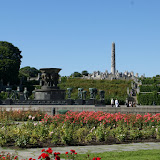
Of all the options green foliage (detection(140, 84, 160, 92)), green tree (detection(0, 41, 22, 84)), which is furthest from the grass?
green tree (detection(0, 41, 22, 84))

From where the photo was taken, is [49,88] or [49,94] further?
[49,88]

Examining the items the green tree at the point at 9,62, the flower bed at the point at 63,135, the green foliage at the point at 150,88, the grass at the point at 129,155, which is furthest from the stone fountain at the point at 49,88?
the green tree at the point at 9,62

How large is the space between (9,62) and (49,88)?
3919cm

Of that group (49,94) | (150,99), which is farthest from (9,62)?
(49,94)

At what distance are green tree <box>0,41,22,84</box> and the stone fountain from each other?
1485 inches

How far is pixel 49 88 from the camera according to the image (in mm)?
32500

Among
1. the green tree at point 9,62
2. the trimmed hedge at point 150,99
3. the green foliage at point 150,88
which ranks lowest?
the trimmed hedge at point 150,99

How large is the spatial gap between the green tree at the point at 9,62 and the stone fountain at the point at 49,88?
37.7 m

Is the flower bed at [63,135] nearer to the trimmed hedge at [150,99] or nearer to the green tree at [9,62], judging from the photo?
the trimmed hedge at [150,99]

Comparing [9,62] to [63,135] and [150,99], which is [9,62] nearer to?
[150,99]

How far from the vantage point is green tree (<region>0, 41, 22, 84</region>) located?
68.8 meters

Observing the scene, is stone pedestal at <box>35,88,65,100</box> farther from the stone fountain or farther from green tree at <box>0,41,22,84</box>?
green tree at <box>0,41,22,84</box>

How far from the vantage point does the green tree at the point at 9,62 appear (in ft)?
226

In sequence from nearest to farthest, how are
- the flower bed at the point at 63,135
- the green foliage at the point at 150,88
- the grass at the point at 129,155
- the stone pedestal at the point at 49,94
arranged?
the grass at the point at 129,155 < the flower bed at the point at 63,135 < the stone pedestal at the point at 49,94 < the green foliage at the point at 150,88
